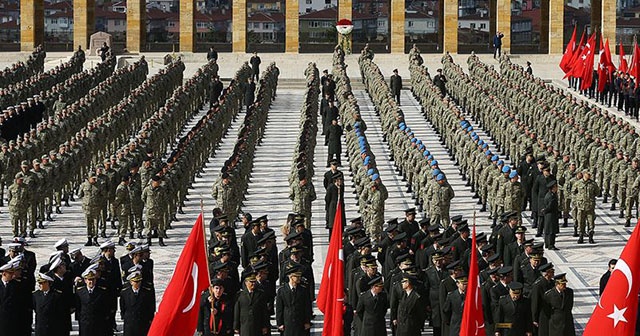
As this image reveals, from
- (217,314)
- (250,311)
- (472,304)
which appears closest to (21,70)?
(217,314)

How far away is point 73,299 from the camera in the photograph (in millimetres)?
15398

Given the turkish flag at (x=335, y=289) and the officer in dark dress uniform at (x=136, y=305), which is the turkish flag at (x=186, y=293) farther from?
the officer in dark dress uniform at (x=136, y=305)

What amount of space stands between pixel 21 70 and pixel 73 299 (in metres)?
26.7

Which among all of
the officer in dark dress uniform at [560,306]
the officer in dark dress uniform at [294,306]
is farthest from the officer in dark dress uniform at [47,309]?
the officer in dark dress uniform at [560,306]

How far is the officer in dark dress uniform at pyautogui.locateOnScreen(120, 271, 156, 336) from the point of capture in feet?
49.6

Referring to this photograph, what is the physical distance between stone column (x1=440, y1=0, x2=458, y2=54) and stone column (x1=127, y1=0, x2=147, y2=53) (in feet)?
40.4

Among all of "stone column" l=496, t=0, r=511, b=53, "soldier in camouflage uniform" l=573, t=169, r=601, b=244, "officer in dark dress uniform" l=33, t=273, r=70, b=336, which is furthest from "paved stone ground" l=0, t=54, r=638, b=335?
"stone column" l=496, t=0, r=511, b=53

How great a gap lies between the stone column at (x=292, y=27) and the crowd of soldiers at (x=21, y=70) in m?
15.3

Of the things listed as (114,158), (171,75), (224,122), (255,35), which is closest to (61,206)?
(114,158)

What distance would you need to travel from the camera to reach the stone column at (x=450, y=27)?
58000mm

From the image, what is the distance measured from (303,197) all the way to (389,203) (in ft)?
14.0

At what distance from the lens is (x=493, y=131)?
31.2m

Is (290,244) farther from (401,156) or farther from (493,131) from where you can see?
(493,131)

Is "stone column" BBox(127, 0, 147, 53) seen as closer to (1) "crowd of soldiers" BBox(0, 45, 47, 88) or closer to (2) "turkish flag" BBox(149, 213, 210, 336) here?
(1) "crowd of soldiers" BBox(0, 45, 47, 88)
